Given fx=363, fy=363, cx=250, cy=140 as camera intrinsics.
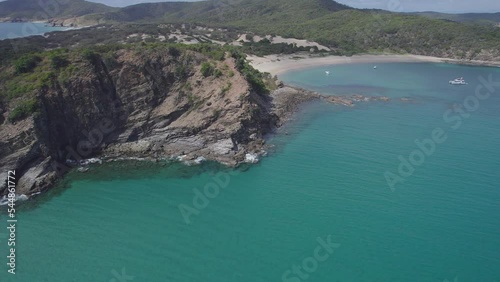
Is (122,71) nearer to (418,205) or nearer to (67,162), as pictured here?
(67,162)

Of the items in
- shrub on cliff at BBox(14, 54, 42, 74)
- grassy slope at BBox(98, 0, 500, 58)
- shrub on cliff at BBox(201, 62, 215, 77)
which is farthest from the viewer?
grassy slope at BBox(98, 0, 500, 58)

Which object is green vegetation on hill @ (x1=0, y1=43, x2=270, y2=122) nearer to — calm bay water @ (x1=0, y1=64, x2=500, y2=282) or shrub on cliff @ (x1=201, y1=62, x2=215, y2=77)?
shrub on cliff @ (x1=201, y1=62, x2=215, y2=77)

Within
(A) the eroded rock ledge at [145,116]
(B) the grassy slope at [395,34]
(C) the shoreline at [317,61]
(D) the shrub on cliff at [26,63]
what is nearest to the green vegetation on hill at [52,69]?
(D) the shrub on cliff at [26,63]

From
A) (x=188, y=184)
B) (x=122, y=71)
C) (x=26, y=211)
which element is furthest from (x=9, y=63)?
(x=188, y=184)

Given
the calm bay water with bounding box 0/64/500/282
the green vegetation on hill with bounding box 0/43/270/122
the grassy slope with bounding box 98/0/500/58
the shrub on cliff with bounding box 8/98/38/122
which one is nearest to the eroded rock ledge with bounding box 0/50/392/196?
the green vegetation on hill with bounding box 0/43/270/122

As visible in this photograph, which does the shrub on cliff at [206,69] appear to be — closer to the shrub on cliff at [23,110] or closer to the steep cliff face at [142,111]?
the steep cliff face at [142,111]
